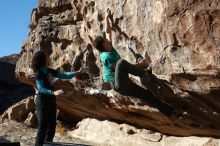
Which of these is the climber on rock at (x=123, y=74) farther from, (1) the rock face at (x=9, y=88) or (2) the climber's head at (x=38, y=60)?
(1) the rock face at (x=9, y=88)

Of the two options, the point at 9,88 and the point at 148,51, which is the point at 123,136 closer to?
the point at 148,51

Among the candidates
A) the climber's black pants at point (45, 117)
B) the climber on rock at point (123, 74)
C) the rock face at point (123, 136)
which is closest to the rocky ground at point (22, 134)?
the rock face at point (123, 136)

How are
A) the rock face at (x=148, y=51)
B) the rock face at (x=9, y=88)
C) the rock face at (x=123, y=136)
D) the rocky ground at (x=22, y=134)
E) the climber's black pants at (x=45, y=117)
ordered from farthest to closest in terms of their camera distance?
1. the rock face at (x=9, y=88)
2. the rocky ground at (x=22, y=134)
3. the rock face at (x=123, y=136)
4. the rock face at (x=148, y=51)
5. the climber's black pants at (x=45, y=117)

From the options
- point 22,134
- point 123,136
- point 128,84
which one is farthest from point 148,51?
point 22,134

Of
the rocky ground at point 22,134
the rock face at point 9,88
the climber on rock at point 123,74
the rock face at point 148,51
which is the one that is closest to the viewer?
the rock face at point 148,51

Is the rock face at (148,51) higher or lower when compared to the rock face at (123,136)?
higher

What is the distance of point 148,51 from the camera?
30.4 feet

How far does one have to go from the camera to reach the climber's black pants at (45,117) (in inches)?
316

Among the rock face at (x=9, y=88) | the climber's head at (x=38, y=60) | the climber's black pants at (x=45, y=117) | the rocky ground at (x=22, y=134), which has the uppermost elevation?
the climber's head at (x=38, y=60)

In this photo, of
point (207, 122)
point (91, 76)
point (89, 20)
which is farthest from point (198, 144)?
point (89, 20)

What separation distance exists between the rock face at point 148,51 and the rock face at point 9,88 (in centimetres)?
771

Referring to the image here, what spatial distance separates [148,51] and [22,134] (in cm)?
755

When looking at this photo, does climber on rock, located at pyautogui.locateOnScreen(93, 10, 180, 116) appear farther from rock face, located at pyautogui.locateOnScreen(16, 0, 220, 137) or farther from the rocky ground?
the rocky ground

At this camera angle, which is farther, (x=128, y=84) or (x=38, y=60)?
(x=128, y=84)
